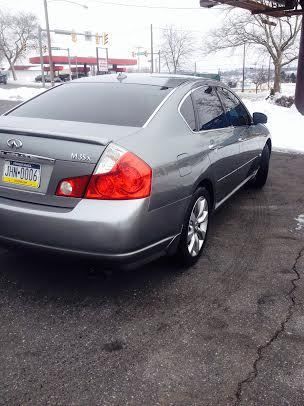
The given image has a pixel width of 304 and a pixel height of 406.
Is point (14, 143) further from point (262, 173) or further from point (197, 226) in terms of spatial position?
point (262, 173)

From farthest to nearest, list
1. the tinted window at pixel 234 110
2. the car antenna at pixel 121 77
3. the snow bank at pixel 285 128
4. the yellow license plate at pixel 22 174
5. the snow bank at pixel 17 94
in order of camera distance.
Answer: the snow bank at pixel 17 94 < the snow bank at pixel 285 128 < the tinted window at pixel 234 110 < the car antenna at pixel 121 77 < the yellow license plate at pixel 22 174

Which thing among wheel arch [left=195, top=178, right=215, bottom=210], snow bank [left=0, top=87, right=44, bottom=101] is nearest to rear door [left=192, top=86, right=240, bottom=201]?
wheel arch [left=195, top=178, right=215, bottom=210]

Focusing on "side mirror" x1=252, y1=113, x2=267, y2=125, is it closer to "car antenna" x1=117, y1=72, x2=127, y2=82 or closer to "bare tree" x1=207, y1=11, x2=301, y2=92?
"car antenna" x1=117, y1=72, x2=127, y2=82

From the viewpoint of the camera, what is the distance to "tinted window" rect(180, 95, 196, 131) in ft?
12.2

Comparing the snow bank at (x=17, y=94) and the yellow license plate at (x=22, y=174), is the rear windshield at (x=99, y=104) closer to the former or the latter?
the yellow license plate at (x=22, y=174)

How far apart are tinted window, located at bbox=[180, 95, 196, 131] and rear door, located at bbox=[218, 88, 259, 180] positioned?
0.99 meters

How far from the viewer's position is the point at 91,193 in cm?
283

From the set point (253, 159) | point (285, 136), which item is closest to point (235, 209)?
point (253, 159)

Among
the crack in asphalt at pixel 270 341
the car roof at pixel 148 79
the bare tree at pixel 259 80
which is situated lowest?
the bare tree at pixel 259 80

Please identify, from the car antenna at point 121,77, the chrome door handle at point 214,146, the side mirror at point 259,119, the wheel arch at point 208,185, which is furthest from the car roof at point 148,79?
the side mirror at point 259,119

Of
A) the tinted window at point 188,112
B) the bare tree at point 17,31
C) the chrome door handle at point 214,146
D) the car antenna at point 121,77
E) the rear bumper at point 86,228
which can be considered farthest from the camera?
the bare tree at point 17,31

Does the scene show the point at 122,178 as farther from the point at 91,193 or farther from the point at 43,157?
the point at 43,157

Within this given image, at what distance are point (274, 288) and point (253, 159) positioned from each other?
2476mm

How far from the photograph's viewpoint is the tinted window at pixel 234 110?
482cm
